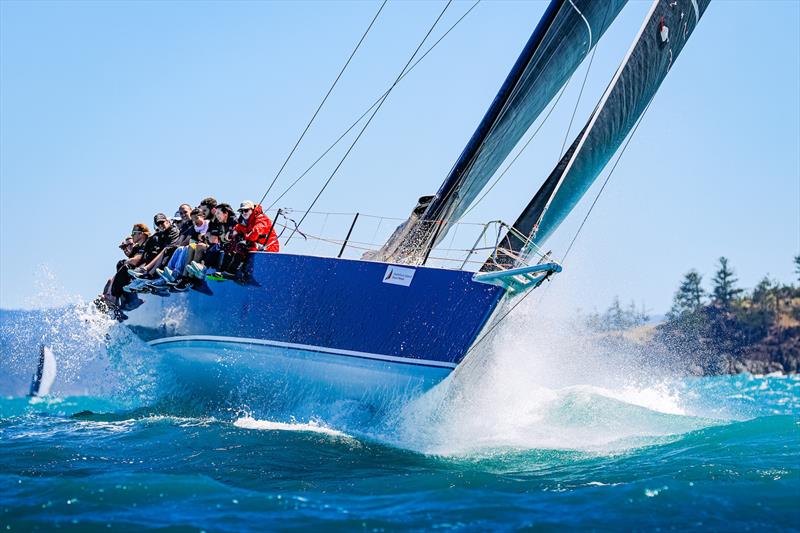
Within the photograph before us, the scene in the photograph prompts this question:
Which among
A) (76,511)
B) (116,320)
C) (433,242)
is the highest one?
(433,242)

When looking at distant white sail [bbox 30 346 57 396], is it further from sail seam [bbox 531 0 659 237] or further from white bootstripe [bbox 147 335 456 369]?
sail seam [bbox 531 0 659 237]

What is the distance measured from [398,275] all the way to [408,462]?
1.84 meters

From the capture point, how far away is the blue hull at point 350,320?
7.88 meters

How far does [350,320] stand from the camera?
8359 millimetres

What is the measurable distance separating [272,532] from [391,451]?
3.30 meters

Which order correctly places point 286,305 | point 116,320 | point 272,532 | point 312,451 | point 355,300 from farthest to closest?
point 116,320 → point 286,305 → point 355,300 → point 312,451 → point 272,532

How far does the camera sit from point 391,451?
782 cm

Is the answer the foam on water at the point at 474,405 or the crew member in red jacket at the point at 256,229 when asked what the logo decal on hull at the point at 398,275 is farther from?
the crew member in red jacket at the point at 256,229

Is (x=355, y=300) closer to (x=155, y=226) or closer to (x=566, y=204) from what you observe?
(x=566, y=204)

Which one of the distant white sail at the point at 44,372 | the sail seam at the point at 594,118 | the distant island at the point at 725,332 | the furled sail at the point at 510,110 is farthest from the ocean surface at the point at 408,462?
the distant island at the point at 725,332

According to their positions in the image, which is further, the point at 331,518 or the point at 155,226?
the point at 155,226

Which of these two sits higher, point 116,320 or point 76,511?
point 116,320

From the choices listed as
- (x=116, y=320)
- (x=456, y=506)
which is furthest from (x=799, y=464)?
(x=116, y=320)

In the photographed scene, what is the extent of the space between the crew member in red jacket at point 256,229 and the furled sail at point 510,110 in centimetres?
149
